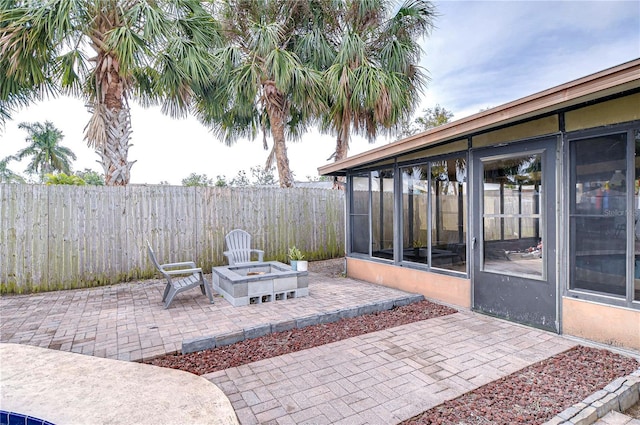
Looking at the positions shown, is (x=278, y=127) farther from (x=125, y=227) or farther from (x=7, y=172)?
(x=7, y=172)

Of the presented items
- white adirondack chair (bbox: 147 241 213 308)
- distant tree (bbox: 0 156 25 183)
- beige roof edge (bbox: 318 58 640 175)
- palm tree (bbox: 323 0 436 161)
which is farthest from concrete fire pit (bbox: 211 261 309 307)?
distant tree (bbox: 0 156 25 183)

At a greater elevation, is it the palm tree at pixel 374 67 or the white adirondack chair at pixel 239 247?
the palm tree at pixel 374 67

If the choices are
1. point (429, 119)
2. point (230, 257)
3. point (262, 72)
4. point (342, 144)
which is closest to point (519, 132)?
point (230, 257)

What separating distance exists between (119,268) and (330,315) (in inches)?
167

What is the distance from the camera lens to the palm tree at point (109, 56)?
4.85m

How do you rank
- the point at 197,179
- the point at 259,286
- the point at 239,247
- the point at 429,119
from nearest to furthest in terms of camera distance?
the point at 259,286
the point at 239,247
the point at 429,119
the point at 197,179

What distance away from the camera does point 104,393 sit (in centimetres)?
224

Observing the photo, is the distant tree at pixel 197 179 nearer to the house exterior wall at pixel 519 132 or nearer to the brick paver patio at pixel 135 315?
the brick paver patio at pixel 135 315

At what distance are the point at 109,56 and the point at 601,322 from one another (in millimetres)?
7794

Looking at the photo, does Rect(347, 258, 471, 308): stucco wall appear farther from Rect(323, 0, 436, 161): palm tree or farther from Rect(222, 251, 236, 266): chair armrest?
Rect(323, 0, 436, 161): palm tree

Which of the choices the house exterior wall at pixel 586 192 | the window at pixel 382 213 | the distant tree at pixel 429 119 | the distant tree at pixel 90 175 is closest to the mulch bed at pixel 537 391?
the house exterior wall at pixel 586 192

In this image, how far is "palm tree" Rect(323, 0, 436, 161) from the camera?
25.7 ft

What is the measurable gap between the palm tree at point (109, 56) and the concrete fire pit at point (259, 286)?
3263 millimetres

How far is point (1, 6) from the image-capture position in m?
4.72
